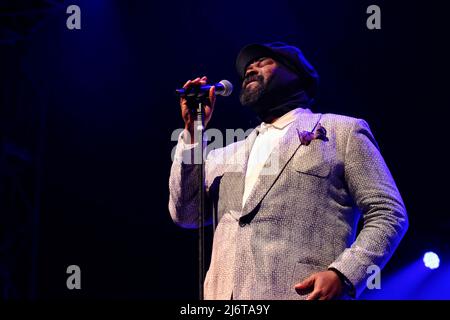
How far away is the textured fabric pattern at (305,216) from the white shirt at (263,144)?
4 centimetres

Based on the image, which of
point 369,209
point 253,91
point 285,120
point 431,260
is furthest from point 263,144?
point 431,260

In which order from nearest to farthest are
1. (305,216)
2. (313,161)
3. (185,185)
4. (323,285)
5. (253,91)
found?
(323,285) → (305,216) → (313,161) → (185,185) → (253,91)

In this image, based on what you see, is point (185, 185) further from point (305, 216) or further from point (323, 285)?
point (323, 285)

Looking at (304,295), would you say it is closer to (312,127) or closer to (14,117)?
(312,127)

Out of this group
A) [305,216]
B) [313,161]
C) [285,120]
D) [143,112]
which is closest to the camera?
[305,216]

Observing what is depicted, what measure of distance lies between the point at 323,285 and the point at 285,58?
4.21 ft

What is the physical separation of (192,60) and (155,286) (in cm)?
221

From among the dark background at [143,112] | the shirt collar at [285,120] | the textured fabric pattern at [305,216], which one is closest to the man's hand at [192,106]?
the textured fabric pattern at [305,216]

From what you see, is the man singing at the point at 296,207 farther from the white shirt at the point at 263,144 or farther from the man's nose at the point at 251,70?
the man's nose at the point at 251,70

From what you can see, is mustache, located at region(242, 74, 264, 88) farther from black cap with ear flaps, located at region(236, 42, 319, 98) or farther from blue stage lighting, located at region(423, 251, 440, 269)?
blue stage lighting, located at region(423, 251, 440, 269)

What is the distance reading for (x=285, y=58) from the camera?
3061 mm
